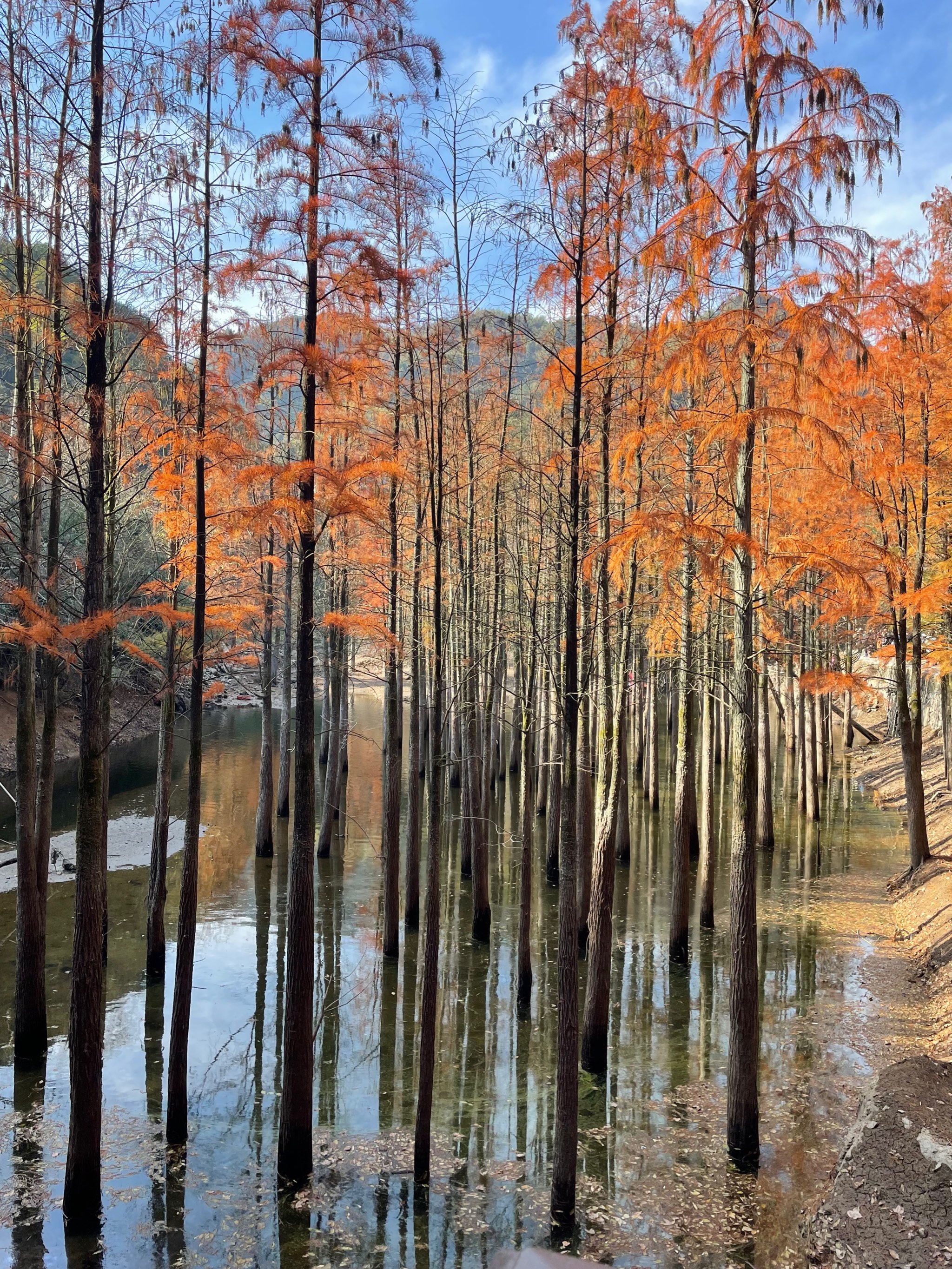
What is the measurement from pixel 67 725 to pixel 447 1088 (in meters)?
29.0

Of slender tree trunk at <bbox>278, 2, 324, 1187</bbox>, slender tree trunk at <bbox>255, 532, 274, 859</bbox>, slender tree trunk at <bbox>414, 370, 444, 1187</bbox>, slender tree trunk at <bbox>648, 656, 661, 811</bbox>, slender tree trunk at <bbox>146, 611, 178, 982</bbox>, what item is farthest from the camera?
slender tree trunk at <bbox>648, 656, 661, 811</bbox>

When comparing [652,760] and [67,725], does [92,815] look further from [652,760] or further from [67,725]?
[67,725]

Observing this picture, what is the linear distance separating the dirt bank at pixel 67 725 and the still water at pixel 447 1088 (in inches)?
471

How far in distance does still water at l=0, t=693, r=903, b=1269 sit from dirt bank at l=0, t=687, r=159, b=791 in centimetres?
1196

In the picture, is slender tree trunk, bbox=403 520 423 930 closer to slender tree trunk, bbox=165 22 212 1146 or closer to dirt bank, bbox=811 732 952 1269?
slender tree trunk, bbox=165 22 212 1146

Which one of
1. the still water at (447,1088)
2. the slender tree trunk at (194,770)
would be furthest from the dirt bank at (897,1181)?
the slender tree trunk at (194,770)

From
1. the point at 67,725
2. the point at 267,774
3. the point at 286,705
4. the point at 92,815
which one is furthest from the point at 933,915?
the point at 67,725

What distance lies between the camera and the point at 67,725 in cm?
3322

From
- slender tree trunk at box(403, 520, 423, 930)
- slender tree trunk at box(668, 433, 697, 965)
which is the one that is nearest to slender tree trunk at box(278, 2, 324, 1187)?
slender tree trunk at box(403, 520, 423, 930)

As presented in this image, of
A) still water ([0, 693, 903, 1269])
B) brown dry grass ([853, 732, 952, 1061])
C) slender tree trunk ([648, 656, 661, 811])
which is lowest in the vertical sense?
still water ([0, 693, 903, 1269])

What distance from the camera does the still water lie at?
6754 millimetres

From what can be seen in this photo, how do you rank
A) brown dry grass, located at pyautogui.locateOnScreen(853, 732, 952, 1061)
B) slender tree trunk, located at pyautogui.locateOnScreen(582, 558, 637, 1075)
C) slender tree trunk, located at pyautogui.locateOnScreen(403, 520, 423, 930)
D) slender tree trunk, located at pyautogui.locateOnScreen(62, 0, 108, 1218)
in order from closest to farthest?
slender tree trunk, located at pyautogui.locateOnScreen(62, 0, 108, 1218), slender tree trunk, located at pyautogui.locateOnScreen(582, 558, 637, 1075), brown dry grass, located at pyautogui.locateOnScreen(853, 732, 952, 1061), slender tree trunk, located at pyautogui.locateOnScreen(403, 520, 423, 930)

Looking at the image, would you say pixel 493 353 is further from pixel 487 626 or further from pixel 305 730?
pixel 305 730

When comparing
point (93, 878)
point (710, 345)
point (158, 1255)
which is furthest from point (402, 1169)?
point (710, 345)
